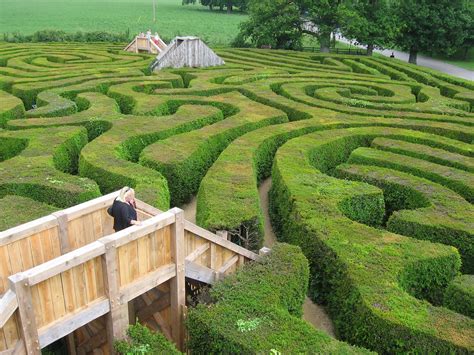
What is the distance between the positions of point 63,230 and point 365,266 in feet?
20.6

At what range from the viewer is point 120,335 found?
8.56m

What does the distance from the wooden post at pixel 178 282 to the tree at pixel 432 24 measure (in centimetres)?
4053

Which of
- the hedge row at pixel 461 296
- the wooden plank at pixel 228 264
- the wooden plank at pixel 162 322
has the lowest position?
the wooden plank at pixel 162 322

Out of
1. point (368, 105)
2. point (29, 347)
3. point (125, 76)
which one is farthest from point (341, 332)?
point (125, 76)

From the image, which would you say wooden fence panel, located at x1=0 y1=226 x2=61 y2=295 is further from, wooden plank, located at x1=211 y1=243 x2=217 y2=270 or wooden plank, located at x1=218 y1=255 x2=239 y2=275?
wooden plank, located at x1=218 y1=255 x2=239 y2=275

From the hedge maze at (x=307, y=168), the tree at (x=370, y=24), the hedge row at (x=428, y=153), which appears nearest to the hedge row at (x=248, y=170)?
the hedge maze at (x=307, y=168)

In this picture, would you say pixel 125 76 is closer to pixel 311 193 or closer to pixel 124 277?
pixel 311 193

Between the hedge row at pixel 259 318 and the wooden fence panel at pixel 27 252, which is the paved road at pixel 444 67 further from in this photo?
the wooden fence panel at pixel 27 252

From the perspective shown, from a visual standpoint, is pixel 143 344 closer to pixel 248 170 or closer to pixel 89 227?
pixel 89 227

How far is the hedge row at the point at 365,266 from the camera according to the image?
8938 mm

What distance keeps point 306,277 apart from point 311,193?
3704mm

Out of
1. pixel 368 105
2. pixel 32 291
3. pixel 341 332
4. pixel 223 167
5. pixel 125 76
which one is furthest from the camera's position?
pixel 125 76

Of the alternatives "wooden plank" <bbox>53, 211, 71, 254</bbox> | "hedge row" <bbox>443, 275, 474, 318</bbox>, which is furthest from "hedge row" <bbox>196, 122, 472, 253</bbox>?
"hedge row" <bbox>443, 275, 474, 318</bbox>

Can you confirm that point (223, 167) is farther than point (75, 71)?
No
